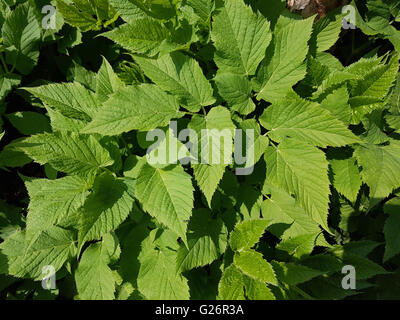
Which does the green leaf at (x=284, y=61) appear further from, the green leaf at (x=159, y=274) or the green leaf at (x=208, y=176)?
the green leaf at (x=159, y=274)

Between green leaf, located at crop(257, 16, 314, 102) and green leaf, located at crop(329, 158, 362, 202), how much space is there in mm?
548

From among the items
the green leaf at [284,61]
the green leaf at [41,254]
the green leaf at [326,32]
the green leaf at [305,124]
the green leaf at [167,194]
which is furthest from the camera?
the green leaf at [326,32]

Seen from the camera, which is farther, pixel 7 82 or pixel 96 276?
pixel 7 82

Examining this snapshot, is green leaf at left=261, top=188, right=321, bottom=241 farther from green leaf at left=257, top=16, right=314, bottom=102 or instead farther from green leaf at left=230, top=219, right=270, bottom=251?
green leaf at left=257, top=16, right=314, bottom=102

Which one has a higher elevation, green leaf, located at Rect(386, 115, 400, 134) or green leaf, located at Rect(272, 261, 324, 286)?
green leaf, located at Rect(386, 115, 400, 134)

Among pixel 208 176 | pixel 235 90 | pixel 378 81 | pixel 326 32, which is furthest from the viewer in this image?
pixel 326 32

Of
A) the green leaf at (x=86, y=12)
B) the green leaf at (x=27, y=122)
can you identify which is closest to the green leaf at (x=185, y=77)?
the green leaf at (x=86, y=12)

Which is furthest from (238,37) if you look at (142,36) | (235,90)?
(142,36)

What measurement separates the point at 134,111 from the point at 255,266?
34.9 inches

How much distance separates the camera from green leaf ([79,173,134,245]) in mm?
1477

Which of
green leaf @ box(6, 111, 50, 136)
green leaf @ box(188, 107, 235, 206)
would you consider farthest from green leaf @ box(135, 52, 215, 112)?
green leaf @ box(6, 111, 50, 136)

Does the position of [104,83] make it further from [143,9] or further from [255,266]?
[255,266]

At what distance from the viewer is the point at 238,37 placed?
Answer: 168 centimetres

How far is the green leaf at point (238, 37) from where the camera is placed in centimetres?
163
